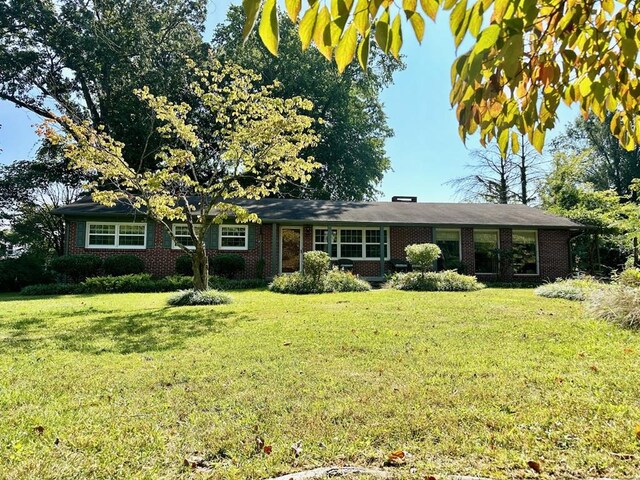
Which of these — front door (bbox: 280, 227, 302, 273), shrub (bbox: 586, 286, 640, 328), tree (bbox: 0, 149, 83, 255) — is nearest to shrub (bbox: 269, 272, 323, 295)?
front door (bbox: 280, 227, 302, 273)

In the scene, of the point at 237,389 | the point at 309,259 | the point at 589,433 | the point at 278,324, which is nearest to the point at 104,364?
the point at 237,389

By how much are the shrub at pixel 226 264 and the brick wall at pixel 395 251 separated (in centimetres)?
63

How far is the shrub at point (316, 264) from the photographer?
1348 centimetres

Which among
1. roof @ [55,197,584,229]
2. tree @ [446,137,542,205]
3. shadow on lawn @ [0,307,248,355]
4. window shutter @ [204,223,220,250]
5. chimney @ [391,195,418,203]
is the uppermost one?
tree @ [446,137,542,205]

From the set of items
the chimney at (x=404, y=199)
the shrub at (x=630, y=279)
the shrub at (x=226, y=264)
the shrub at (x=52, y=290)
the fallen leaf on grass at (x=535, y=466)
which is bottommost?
the fallen leaf on grass at (x=535, y=466)

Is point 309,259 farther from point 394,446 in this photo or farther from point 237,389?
point 394,446

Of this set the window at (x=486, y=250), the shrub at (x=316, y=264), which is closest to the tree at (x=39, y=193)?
the shrub at (x=316, y=264)

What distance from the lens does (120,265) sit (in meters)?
16.2

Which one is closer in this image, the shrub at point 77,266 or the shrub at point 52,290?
the shrub at point 52,290

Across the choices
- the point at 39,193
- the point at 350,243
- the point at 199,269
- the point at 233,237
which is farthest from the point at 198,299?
the point at 39,193

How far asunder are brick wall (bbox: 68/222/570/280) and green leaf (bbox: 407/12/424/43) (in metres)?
16.3

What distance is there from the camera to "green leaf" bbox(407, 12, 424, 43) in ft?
4.22

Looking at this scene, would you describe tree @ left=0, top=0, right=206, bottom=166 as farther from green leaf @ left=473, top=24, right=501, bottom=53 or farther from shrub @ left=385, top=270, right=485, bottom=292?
green leaf @ left=473, top=24, right=501, bottom=53

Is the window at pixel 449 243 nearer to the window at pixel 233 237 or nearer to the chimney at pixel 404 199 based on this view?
the chimney at pixel 404 199
